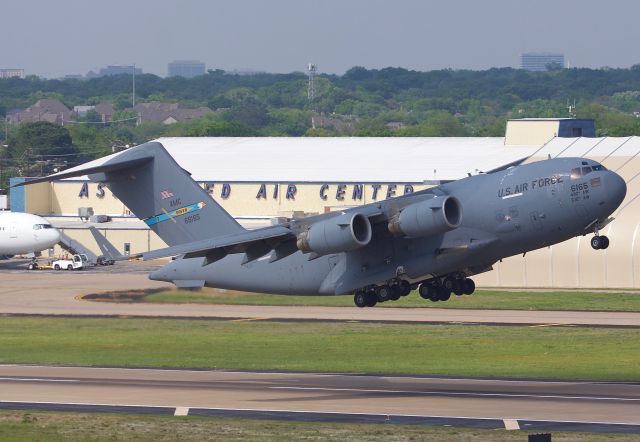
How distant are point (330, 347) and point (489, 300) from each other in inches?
669

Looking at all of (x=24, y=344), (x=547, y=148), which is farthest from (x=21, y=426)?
(x=547, y=148)

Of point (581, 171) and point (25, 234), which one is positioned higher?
point (581, 171)

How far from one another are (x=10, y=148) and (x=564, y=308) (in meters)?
129

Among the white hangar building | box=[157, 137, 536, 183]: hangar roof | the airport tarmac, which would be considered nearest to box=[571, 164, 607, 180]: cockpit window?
the airport tarmac

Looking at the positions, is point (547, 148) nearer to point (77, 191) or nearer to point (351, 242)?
point (77, 191)

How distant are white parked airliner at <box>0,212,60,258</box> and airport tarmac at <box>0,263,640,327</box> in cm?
1229

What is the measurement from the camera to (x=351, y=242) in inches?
1663

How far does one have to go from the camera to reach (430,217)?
Result: 42.0 metres

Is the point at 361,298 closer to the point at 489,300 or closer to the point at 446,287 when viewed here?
the point at 446,287

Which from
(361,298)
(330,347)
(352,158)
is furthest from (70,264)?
(361,298)

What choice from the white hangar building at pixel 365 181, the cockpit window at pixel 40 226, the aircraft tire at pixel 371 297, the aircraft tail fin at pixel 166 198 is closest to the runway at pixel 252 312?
the white hangar building at pixel 365 181

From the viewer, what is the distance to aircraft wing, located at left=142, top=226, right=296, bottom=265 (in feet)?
144

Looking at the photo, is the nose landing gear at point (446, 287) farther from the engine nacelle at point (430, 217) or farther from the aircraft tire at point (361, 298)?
the engine nacelle at point (430, 217)

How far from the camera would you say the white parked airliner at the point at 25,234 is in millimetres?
99938
